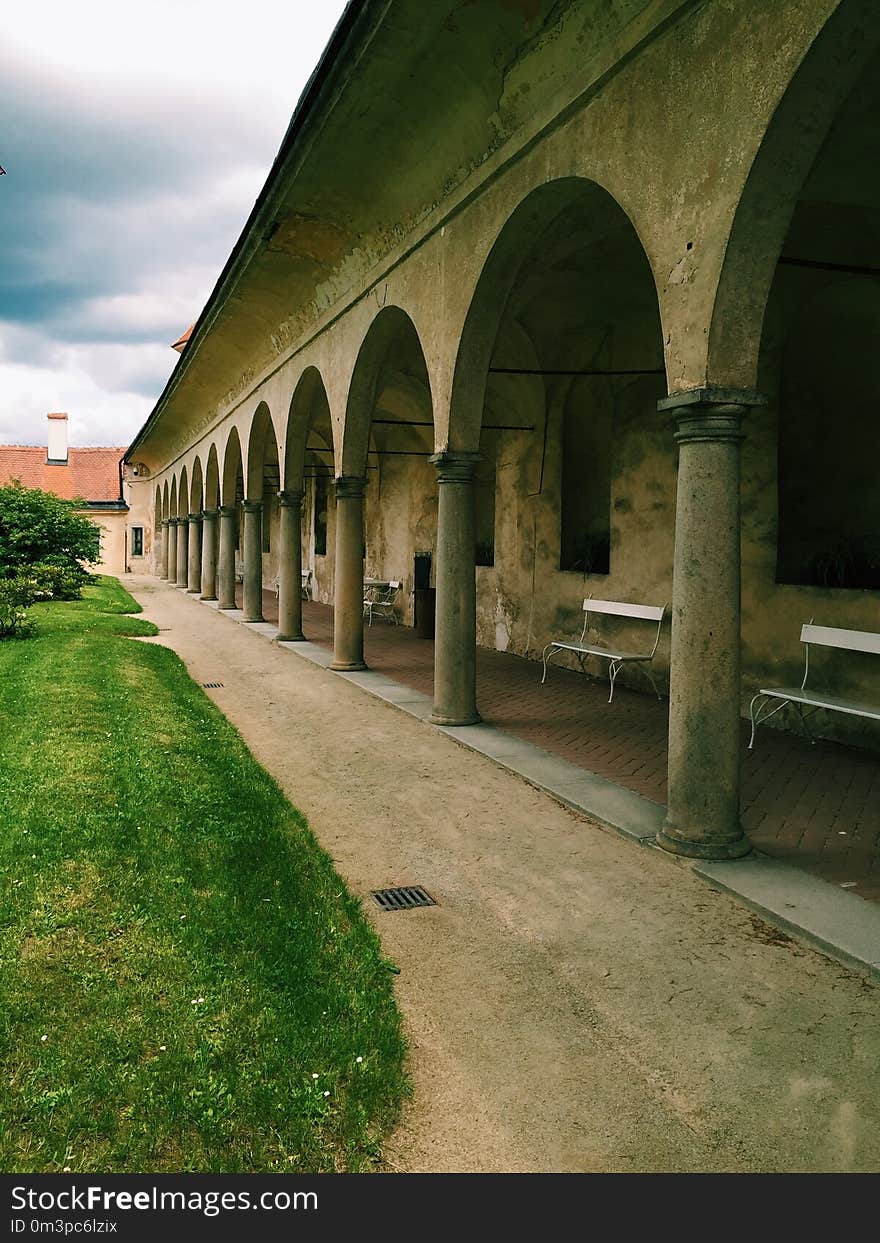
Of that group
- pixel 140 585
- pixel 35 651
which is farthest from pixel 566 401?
pixel 140 585

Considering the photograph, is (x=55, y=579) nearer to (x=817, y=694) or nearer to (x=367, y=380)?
(x=367, y=380)

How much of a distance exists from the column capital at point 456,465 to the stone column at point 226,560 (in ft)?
51.4

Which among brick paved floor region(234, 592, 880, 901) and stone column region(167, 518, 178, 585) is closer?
brick paved floor region(234, 592, 880, 901)

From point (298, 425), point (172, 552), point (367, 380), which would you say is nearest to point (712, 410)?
point (367, 380)

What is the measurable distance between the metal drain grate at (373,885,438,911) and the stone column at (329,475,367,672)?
8.30 m

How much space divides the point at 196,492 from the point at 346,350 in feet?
66.4

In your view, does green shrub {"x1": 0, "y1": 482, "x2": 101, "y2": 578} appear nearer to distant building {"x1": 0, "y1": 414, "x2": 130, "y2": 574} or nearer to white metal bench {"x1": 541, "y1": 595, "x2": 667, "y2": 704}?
white metal bench {"x1": 541, "y1": 595, "x2": 667, "y2": 704}

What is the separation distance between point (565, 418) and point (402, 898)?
418 inches

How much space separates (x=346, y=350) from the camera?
12.7 meters

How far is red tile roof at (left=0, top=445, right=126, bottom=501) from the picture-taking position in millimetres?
49625

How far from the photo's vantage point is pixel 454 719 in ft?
31.6

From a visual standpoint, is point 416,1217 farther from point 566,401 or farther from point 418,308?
point 566,401

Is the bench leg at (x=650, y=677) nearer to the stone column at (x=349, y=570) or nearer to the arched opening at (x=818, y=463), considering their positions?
the arched opening at (x=818, y=463)

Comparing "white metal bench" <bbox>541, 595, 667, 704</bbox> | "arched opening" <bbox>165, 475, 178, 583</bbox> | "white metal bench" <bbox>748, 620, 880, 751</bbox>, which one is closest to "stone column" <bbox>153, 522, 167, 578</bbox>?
"arched opening" <bbox>165, 475, 178, 583</bbox>
